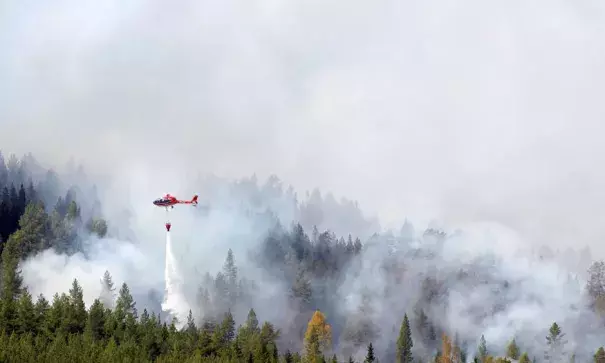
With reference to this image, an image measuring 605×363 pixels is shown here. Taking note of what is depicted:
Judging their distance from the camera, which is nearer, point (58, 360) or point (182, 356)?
point (58, 360)

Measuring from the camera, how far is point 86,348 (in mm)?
190375

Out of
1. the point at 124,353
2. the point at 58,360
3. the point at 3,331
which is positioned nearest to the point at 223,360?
the point at 124,353

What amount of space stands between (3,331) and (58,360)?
1211 inches

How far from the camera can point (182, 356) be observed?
195 m

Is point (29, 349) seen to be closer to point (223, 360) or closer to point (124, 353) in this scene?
point (124, 353)

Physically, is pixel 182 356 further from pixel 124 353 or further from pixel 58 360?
pixel 58 360

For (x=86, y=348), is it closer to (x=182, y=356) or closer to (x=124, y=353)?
(x=124, y=353)

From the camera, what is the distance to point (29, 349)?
18088cm

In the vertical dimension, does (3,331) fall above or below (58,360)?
above

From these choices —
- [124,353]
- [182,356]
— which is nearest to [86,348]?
[124,353]

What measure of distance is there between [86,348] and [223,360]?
111 ft

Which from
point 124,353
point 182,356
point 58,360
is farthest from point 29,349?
point 182,356

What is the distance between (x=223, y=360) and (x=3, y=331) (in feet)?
185

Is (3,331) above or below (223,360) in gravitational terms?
above
